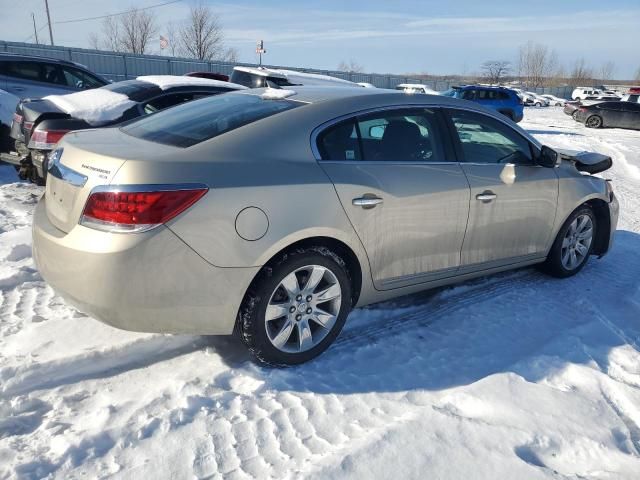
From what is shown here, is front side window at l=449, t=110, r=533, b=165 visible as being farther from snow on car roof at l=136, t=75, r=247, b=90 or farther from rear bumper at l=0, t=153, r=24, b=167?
rear bumper at l=0, t=153, r=24, b=167

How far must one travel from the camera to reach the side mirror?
425cm

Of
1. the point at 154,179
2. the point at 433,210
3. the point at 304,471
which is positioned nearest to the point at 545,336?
the point at 433,210

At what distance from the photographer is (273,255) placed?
9.32 ft

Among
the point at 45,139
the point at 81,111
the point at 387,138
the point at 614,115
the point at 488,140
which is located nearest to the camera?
the point at 387,138

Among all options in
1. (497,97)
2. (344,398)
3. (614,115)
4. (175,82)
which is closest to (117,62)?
(497,97)

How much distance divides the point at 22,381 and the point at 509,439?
2.42 metres

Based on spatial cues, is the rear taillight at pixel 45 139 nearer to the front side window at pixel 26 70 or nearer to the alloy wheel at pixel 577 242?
the alloy wheel at pixel 577 242

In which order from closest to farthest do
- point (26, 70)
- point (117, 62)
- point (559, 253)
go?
1. point (559, 253)
2. point (26, 70)
3. point (117, 62)

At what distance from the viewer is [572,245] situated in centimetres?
479

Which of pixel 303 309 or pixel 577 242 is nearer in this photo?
pixel 303 309

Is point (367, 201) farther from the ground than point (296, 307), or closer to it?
farther from the ground

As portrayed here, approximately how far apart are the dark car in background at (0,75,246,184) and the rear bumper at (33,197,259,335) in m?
2.78

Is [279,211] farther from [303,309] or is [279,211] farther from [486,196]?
[486,196]

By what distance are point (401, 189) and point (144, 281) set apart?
1617mm
